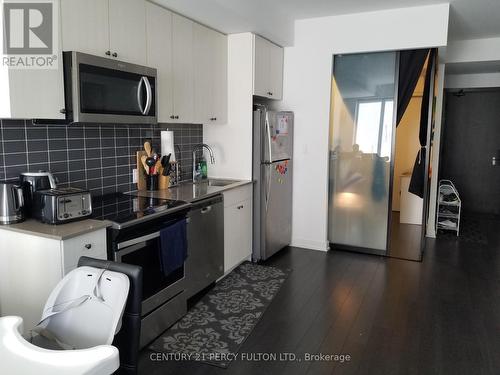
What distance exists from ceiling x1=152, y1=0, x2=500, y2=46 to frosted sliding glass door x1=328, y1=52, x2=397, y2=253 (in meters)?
0.58

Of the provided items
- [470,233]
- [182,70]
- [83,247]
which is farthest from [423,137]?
[83,247]

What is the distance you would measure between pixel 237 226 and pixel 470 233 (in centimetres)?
370

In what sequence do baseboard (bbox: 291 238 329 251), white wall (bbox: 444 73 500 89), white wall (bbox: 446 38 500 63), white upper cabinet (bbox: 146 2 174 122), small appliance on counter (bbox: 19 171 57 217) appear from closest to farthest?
small appliance on counter (bbox: 19 171 57 217), white upper cabinet (bbox: 146 2 174 122), baseboard (bbox: 291 238 329 251), white wall (bbox: 446 38 500 63), white wall (bbox: 444 73 500 89)

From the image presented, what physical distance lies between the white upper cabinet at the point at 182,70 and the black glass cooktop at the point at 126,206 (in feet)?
2.49

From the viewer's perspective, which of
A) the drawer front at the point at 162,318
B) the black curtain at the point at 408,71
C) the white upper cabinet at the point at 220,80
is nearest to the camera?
the drawer front at the point at 162,318

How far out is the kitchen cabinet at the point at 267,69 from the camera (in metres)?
3.96

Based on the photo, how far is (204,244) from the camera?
3215 millimetres

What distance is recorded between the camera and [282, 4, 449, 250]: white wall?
397 centimetres

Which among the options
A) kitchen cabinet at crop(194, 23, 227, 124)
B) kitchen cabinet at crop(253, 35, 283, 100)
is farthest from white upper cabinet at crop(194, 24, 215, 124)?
kitchen cabinet at crop(253, 35, 283, 100)

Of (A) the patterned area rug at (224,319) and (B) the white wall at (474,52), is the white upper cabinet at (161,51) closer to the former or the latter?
(A) the patterned area rug at (224,319)

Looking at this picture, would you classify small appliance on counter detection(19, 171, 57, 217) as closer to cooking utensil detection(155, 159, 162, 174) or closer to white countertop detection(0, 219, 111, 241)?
white countertop detection(0, 219, 111, 241)

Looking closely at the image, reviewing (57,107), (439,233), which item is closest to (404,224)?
(439,233)

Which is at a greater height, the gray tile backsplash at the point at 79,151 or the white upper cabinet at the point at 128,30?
the white upper cabinet at the point at 128,30

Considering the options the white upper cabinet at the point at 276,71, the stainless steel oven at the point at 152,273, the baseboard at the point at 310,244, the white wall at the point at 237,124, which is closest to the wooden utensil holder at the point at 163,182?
the stainless steel oven at the point at 152,273
